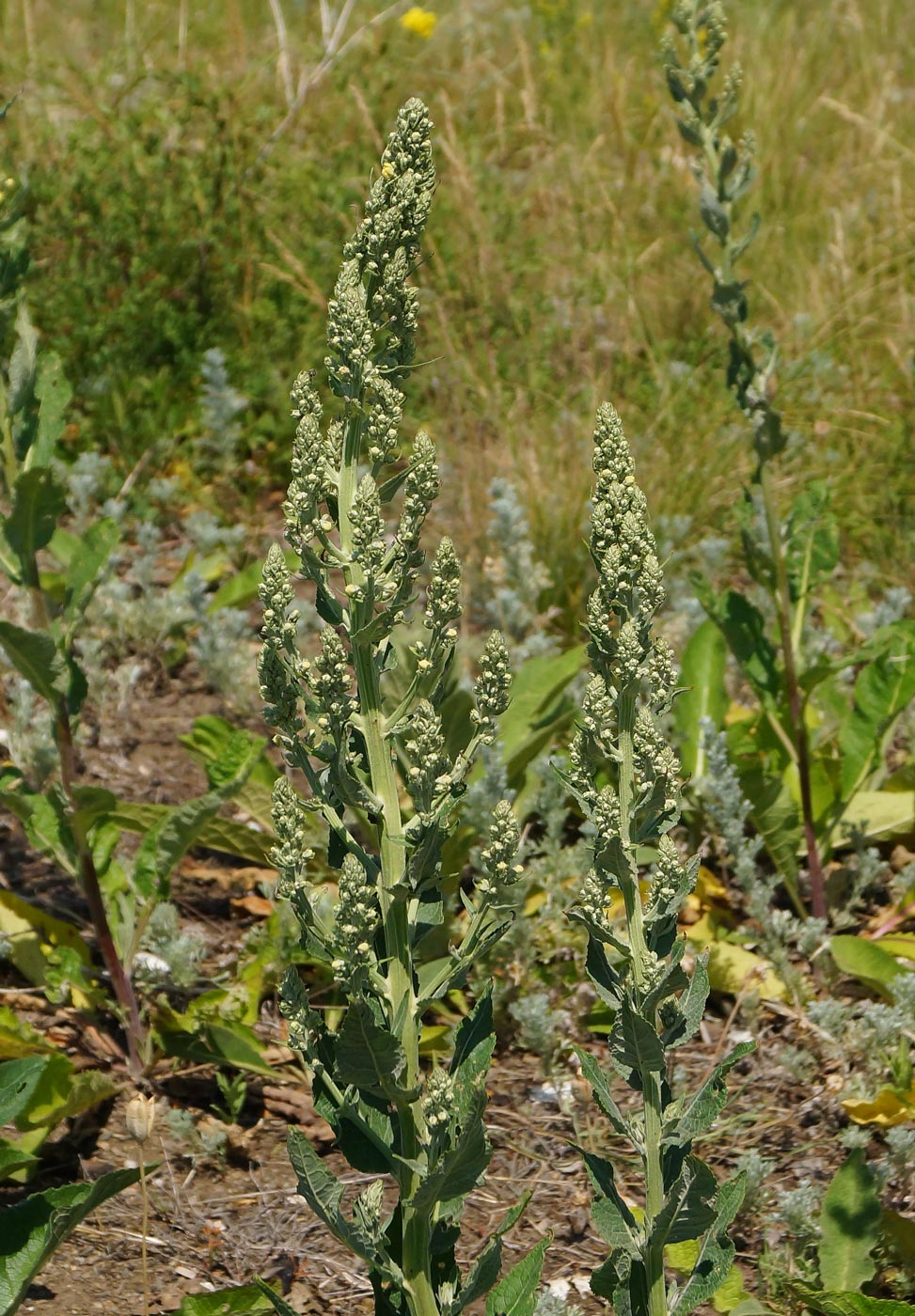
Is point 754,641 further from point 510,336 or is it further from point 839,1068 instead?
point 510,336

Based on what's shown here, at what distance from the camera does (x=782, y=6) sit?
9.77 m

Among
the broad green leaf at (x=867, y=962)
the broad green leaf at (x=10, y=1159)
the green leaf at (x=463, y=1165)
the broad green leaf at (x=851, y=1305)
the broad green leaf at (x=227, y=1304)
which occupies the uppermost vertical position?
the green leaf at (x=463, y=1165)

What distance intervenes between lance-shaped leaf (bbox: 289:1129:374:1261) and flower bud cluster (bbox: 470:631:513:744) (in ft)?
1.83

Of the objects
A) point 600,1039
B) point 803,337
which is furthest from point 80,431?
point 600,1039

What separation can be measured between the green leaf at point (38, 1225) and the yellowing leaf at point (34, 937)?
953 millimetres

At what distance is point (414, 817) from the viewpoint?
1.79 m

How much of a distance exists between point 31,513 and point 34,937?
1.02 metres

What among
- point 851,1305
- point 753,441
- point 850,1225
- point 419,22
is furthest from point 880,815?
point 419,22

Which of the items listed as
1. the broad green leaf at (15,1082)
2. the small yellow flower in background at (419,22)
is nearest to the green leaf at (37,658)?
the broad green leaf at (15,1082)

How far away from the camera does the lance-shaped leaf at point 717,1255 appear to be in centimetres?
191

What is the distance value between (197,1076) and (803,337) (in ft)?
13.5

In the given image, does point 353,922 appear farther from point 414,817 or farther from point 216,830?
point 216,830

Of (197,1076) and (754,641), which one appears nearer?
(197,1076)

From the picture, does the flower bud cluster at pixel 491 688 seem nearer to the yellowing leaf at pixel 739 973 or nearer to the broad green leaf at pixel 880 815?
the yellowing leaf at pixel 739 973
